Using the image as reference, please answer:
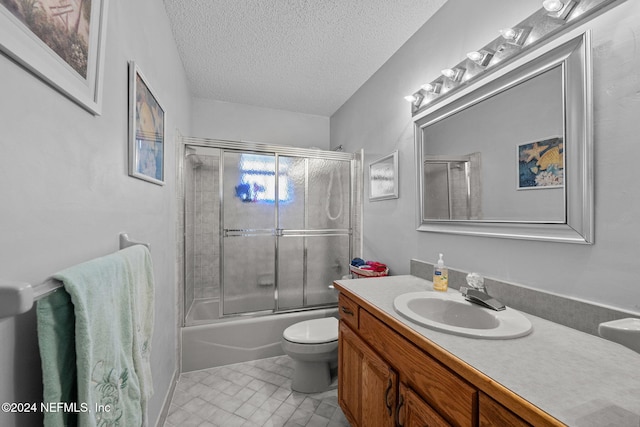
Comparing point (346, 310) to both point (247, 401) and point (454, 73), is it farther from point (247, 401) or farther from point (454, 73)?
point (454, 73)

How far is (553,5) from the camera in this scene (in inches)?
36.8

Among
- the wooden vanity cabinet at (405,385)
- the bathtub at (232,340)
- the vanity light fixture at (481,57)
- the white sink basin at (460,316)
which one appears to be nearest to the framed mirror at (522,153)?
the vanity light fixture at (481,57)

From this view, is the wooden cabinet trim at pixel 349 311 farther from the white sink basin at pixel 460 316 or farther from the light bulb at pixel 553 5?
the light bulb at pixel 553 5

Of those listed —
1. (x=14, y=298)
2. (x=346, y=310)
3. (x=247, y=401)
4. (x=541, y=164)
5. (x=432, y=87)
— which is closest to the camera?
(x=14, y=298)

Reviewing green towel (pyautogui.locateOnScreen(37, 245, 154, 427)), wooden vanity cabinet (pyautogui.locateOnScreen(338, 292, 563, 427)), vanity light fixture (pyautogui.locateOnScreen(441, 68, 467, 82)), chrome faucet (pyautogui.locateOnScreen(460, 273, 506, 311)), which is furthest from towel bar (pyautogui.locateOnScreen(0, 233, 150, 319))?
vanity light fixture (pyautogui.locateOnScreen(441, 68, 467, 82))

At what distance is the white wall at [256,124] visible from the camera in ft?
9.39

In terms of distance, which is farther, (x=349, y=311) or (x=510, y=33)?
(x=349, y=311)

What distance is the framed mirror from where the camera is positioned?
35.7 inches

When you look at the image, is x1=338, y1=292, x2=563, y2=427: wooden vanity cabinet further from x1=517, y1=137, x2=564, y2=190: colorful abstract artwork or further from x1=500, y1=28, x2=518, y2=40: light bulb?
x1=500, y1=28, x2=518, y2=40: light bulb

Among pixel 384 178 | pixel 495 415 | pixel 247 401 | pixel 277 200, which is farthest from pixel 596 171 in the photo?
pixel 247 401

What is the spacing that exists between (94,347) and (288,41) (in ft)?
6.82

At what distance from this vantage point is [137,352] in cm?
73

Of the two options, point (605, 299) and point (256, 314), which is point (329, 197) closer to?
point (256, 314)

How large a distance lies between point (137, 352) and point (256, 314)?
1703mm
